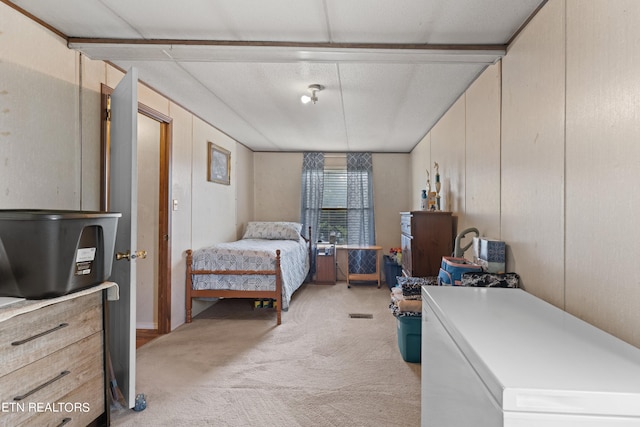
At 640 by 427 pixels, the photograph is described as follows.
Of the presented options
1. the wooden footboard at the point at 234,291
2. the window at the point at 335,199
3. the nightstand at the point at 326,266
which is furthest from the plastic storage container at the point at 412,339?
the window at the point at 335,199

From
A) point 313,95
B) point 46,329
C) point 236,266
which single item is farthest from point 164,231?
point 313,95

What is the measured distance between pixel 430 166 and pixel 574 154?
278 cm

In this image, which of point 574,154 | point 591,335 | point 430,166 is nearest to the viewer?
point 591,335

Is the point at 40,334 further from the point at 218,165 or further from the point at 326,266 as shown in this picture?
the point at 326,266

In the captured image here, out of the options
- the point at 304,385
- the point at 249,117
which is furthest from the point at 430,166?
the point at 304,385

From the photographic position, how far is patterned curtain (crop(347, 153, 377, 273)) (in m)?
5.57

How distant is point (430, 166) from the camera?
4094 millimetres

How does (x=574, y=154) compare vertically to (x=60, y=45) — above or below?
below

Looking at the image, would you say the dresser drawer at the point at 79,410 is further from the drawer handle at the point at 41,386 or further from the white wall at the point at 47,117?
the white wall at the point at 47,117

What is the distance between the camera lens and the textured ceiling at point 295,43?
1668 mm

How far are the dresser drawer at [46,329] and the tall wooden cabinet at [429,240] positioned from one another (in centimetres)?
251

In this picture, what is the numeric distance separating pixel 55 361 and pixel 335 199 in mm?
4599

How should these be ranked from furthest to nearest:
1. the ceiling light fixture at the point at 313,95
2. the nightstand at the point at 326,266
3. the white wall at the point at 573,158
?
1. the nightstand at the point at 326,266
2. the ceiling light fixture at the point at 313,95
3. the white wall at the point at 573,158

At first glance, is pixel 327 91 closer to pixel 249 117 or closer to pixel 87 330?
pixel 249 117
